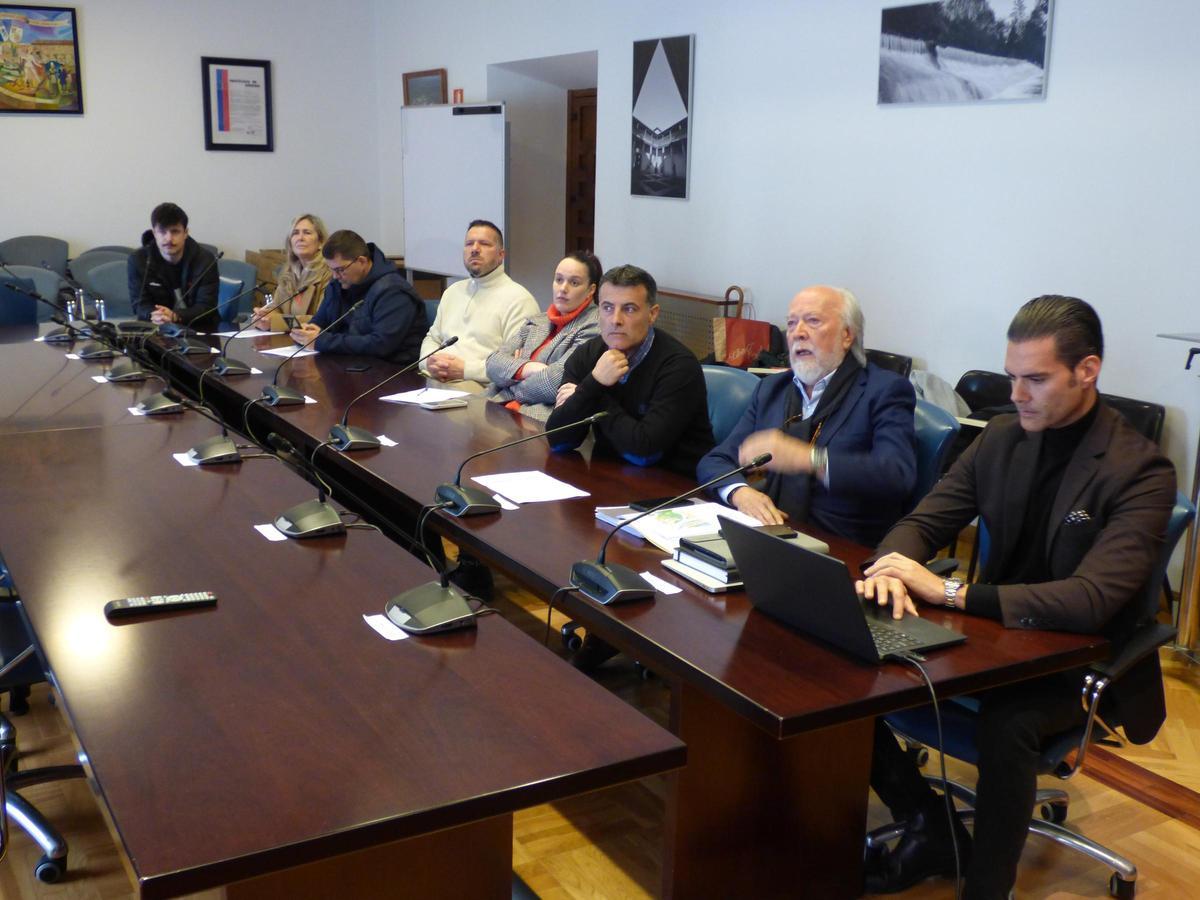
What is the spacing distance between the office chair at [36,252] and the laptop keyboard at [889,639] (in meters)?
7.13

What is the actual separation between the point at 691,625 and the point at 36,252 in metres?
7.16

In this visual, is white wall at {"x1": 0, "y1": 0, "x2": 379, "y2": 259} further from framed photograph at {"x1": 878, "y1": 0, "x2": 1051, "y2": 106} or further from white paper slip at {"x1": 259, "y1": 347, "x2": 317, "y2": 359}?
framed photograph at {"x1": 878, "y1": 0, "x2": 1051, "y2": 106}

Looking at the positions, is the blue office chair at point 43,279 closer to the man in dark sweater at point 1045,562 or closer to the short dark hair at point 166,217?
the short dark hair at point 166,217

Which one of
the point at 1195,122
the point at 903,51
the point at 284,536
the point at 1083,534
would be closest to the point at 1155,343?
the point at 1195,122

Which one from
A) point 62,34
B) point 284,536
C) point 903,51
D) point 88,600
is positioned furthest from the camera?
point 62,34

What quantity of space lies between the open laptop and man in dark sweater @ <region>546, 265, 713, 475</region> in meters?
1.06

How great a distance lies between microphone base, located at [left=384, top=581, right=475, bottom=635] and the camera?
71.2 inches

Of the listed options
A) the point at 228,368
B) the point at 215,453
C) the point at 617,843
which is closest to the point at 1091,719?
the point at 617,843

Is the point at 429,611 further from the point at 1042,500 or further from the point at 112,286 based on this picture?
the point at 112,286

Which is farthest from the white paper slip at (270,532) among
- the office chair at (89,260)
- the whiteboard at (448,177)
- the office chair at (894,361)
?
the office chair at (89,260)

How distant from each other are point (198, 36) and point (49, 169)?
55.6 inches

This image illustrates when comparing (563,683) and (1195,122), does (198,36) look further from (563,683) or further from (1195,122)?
(563,683)

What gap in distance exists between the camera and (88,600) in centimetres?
192

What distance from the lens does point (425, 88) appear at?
820 centimetres
